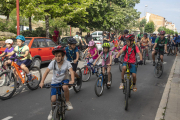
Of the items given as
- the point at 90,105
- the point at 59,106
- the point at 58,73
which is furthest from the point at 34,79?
the point at 59,106

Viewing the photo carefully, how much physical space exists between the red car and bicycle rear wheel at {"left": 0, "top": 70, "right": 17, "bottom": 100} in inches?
162

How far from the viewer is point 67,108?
3732mm

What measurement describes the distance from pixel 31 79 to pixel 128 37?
347 centimetres

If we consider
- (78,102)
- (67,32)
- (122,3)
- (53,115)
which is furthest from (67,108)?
(67,32)

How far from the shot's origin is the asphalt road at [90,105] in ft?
14.1

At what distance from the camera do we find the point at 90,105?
5.00m

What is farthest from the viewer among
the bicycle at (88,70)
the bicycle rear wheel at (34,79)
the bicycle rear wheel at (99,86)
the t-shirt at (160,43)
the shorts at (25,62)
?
the t-shirt at (160,43)

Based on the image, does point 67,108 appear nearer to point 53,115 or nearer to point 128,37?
point 53,115

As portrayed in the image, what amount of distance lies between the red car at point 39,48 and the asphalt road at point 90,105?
370cm

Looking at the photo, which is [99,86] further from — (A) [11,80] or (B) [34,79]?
(A) [11,80]

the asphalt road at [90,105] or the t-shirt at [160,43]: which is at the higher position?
the t-shirt at [160,43]

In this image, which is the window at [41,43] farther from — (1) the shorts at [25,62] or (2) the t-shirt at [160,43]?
(2) the t-shirt at [160,43]

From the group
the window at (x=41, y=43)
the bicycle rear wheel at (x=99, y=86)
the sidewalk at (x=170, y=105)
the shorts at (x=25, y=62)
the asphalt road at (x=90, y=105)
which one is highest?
the window at (x=41, y=43)

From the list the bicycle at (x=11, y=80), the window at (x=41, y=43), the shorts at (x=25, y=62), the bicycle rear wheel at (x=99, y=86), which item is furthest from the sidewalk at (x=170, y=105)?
the window at (x=41, y=43)
